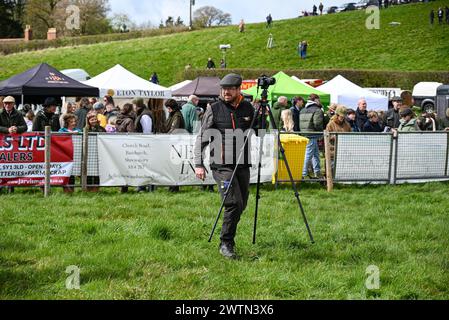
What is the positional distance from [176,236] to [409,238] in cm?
301

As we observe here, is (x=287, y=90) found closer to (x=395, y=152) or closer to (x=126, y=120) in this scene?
(x=395, y=152)

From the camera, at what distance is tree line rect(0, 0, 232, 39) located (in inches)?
3123

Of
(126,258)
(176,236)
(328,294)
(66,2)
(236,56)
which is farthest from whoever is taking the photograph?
(66,2)

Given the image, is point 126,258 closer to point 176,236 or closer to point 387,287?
point 176,236

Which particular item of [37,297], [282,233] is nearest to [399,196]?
[282,233]

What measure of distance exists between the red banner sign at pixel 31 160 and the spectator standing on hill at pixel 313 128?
507cm

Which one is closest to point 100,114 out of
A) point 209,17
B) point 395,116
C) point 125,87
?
point 125,87

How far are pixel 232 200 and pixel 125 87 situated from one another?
529 inches

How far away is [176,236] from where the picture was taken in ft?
27.5

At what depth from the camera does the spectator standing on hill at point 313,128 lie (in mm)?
14492

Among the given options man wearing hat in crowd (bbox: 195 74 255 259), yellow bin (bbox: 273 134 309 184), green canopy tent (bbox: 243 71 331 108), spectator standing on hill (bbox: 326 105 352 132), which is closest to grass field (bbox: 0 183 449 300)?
man wearing hat in crowd (bbox: 195 74 255 259)

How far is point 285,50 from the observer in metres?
63.9

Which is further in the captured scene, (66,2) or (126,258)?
(66,2)

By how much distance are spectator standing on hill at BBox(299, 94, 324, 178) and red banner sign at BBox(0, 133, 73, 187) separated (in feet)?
16.6
